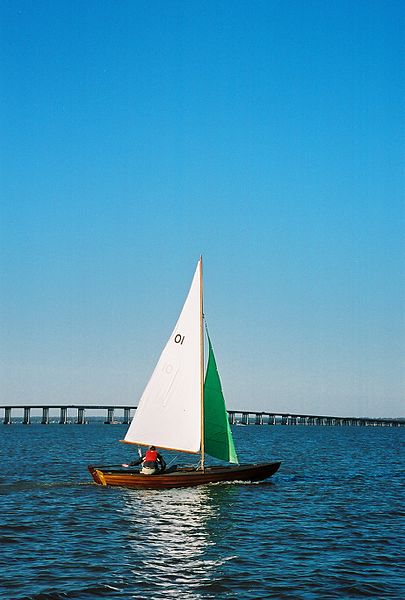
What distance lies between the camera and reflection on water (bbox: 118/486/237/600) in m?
20.3

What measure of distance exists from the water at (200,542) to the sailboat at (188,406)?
74.3 inches

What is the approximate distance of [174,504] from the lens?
114 feet

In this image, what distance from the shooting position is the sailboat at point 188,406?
40.0 m

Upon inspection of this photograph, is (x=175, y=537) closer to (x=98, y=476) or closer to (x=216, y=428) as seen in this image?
(x=98, y=476)

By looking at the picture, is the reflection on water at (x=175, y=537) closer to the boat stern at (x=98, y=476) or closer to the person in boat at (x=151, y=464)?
the person in boat at (x=151, y=464)

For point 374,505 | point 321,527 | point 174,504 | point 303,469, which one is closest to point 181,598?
point 321,527

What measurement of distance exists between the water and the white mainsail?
125 inches

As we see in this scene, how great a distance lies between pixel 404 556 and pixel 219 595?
28.2 ft

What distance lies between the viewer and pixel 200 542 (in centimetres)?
2589

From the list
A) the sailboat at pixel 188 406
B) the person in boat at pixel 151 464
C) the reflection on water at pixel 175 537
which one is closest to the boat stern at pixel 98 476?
the sailboat at pixel 188 406

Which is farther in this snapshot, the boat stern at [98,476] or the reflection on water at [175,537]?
the boat stern at [98,476]

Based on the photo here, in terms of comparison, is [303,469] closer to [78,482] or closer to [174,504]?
[78,482]

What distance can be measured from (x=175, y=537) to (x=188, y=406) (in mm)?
13874

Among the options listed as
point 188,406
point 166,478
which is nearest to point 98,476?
point 166,478
